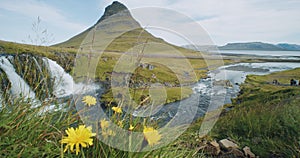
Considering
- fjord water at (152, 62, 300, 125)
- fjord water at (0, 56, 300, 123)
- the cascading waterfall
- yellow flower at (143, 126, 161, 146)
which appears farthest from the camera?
fjord water at (152, 62, 300, 125)

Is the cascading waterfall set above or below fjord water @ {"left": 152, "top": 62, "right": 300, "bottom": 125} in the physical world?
above

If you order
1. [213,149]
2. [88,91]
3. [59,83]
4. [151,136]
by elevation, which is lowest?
[213,149]

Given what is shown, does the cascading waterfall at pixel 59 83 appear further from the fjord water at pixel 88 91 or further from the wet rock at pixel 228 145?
the wet rock at pixel 228 145

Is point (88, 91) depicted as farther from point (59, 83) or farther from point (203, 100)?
point (203, 100)

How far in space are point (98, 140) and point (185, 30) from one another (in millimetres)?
2245

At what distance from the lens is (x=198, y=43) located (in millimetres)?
3320

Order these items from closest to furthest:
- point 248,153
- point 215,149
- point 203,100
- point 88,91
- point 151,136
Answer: point 151,136 < point 88,91 < point 248,153 < point 215,149 < point 203,100

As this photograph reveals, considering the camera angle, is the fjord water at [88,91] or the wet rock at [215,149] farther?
the wet rock at [215,149]

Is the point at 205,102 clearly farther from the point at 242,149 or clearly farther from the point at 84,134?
the point at 84,134

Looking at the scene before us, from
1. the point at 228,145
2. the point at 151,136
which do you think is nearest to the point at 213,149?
the point at 228,145

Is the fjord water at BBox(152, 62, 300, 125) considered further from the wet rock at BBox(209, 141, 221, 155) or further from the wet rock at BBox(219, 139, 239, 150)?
the wet rock at BBox(219, 139, 239, 150)

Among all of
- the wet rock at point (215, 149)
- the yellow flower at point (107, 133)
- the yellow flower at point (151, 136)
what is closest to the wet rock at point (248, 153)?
the wet rock at point (215, 149)

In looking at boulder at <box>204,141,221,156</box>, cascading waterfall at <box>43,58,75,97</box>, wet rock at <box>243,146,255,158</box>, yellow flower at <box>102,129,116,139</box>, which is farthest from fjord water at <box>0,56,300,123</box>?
wet rock at <box>243,146,255,158</box>

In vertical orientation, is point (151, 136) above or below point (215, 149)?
above
